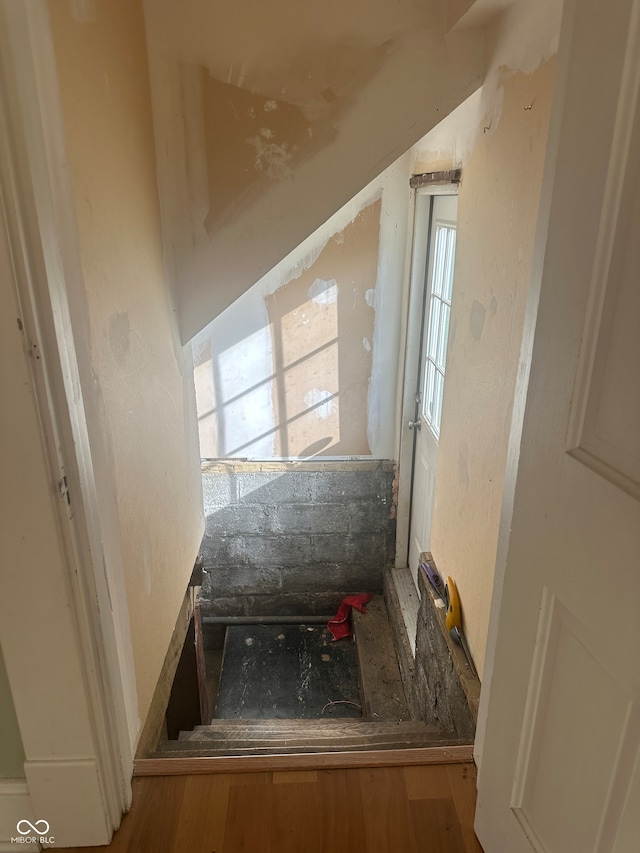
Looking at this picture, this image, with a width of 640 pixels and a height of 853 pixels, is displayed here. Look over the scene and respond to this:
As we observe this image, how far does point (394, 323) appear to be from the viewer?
3408 mm

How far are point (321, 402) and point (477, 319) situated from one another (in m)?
1.68

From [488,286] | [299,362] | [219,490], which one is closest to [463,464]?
[488,286]

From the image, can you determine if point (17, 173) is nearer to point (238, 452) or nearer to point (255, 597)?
point (238, 452)

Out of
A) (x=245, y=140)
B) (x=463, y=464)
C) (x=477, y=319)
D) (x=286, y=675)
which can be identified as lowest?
(x=286, y=675)

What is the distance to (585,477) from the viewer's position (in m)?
0.78

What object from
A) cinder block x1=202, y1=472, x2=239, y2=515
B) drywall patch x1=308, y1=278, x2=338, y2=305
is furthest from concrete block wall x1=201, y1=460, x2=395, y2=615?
drywall patch x1=308, y1=278, x2=338, y2=305

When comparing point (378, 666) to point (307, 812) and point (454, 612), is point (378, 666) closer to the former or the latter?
point (454, 612)

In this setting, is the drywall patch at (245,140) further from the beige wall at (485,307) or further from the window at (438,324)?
the window at (438,324)

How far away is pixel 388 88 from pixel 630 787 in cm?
183

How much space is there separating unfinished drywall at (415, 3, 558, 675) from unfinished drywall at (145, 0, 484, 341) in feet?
0.80

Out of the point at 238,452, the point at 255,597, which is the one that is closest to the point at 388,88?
the point at 238,452

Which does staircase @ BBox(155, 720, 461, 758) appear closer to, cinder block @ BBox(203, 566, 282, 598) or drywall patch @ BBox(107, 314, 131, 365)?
cinder block @ BBox(203, 566, 282, 598)

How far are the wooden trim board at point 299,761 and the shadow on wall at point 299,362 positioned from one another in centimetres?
231

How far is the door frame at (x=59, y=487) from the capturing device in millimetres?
815
